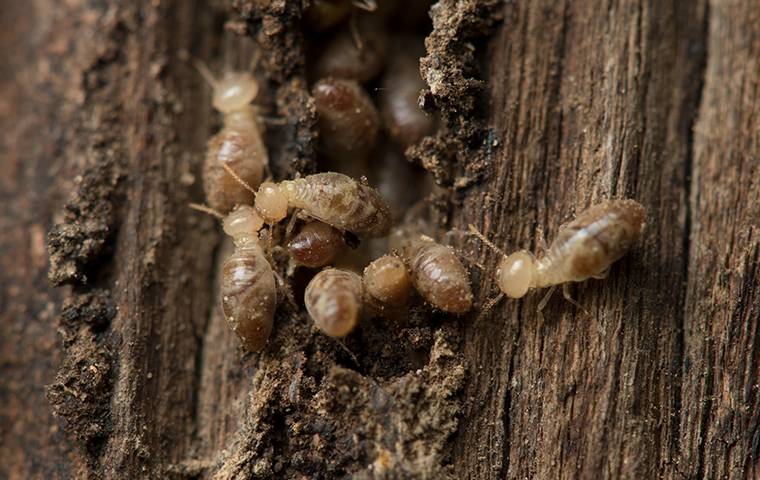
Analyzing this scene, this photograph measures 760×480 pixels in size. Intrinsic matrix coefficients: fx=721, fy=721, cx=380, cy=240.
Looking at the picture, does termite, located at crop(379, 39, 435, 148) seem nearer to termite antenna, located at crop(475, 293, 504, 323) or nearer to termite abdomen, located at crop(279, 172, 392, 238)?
termite abdomen, located at crop(279, 172, 392, 238)

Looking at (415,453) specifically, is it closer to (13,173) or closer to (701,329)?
(701,329)

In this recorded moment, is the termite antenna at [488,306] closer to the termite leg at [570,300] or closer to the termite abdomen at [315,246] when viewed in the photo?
the termite leg at [570,300]

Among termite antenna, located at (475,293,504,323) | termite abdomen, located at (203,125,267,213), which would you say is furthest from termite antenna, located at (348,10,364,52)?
termite antenna, located at (475,293,504,323)

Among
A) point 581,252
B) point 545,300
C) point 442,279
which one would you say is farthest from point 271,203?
point 581,252

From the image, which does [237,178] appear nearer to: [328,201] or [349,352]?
[328,201]

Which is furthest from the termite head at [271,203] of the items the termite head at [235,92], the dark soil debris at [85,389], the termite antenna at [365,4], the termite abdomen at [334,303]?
the termite antenna at [365,4]
